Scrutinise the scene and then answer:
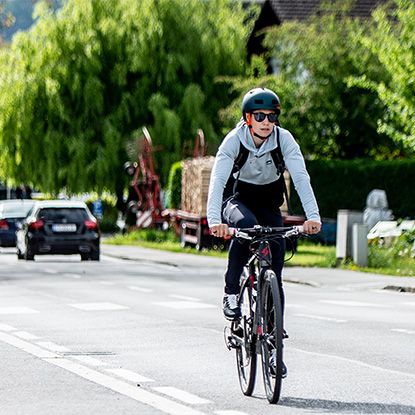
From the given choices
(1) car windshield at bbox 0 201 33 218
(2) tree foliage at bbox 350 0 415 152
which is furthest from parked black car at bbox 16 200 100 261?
(1) car windshield at bbox 0 201 33 218

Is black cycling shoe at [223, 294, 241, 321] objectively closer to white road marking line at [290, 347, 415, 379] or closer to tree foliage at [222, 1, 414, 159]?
white road marking line at [290, 347, 415, 379]

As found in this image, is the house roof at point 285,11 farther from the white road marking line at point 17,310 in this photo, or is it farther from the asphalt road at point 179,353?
the white road marking line at point 17,310

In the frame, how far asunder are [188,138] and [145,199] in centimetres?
564

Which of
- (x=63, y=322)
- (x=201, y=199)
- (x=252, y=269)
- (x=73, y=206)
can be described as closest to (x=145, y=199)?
(x=201, y=199)

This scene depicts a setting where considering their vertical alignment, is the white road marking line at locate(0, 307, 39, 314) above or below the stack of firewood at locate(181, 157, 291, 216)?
below

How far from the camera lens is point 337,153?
44562mm

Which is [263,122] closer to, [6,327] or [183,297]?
[6,327]

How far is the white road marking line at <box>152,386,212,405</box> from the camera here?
30.0ft

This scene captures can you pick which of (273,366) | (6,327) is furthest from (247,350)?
(6,327)

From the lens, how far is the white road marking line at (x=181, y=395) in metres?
9.14

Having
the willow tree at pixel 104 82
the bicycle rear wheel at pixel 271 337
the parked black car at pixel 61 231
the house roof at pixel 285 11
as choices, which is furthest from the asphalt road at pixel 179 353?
the house roof at pixel 285 11

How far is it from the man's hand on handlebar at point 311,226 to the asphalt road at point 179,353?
3.24 feet

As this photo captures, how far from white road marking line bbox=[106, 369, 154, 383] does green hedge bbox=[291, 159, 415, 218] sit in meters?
30.5

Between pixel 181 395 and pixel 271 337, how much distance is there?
77 centimetres
